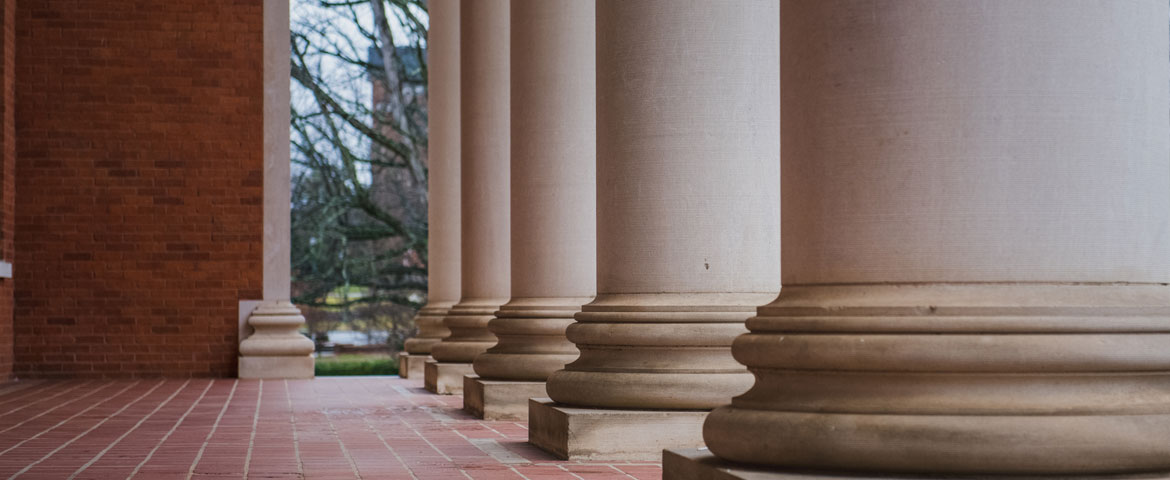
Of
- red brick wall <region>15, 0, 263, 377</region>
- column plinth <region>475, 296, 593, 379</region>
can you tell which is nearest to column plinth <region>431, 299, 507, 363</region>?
column plinth <region>475, 296, 593, 379</region>

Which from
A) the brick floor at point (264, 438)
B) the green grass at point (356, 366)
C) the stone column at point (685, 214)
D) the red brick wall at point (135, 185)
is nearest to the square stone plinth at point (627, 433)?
the stone column at point (685, 214)

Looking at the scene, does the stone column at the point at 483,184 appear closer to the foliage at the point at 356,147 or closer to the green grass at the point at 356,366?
the foliage at the point at 356,147

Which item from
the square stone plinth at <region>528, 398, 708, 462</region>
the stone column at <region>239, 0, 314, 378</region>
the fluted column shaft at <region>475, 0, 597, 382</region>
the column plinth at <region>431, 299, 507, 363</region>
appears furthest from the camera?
the stone column at <region>239, 0, 314, 378</region>

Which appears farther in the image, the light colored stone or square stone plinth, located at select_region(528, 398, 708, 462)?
the light colored stone

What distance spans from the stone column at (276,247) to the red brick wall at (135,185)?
192 mm

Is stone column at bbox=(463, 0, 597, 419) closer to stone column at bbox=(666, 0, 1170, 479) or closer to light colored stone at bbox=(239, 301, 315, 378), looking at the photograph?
stone column at bbox=(666, 0, 1170, 479)

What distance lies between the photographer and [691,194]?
379 inches

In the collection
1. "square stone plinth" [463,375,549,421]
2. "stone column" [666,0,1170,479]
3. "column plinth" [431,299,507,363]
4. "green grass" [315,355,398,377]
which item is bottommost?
"green grass" [315,355,398,377]

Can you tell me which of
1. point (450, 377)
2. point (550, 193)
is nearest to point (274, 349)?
point (450, 377)

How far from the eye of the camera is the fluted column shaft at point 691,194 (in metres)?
9.62

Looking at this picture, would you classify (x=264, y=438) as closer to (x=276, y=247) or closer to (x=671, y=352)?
(x=671, y=352)

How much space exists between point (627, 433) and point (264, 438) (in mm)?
3996

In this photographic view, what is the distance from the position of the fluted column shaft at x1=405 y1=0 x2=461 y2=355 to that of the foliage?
45.3ft

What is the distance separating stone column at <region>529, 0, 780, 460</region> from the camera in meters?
9.61
